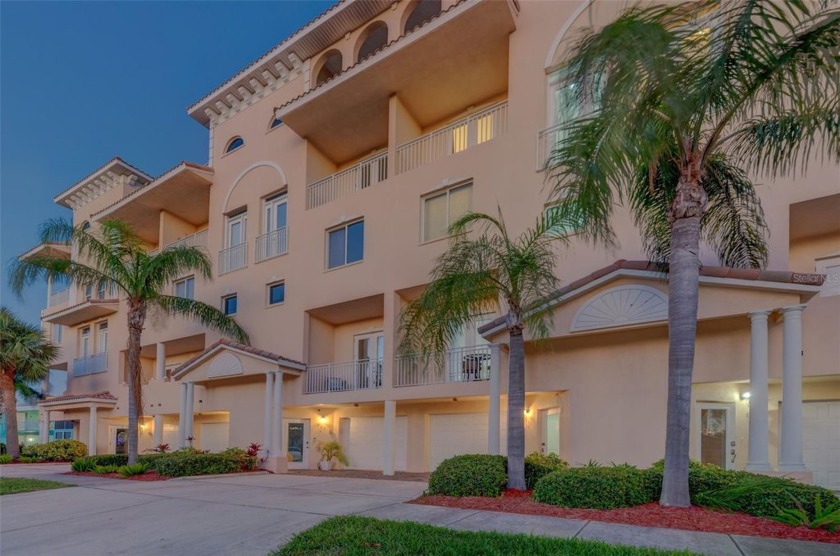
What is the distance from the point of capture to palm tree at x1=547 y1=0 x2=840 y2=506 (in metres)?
6.39

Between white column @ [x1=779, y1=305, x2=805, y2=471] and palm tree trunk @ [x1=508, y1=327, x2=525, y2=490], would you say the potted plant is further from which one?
white column @ [x1=779, y1=305, x2=805, y2=471]

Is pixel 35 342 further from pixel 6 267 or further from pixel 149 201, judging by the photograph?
pixel 6 267

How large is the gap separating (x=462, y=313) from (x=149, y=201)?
2016 centimetres

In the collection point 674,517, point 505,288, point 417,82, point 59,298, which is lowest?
point 674,517

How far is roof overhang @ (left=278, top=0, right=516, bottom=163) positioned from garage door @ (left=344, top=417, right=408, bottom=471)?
9.38 metres

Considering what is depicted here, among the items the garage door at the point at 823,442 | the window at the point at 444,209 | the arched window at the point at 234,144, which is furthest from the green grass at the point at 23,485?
the garage door at the point at 823,442

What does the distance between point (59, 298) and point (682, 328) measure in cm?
3524

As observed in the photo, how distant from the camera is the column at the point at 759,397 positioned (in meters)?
8.69

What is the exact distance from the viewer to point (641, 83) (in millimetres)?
6496

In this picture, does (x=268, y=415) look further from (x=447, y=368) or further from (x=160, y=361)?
(x=160, y=361)

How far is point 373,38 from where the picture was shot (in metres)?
19.4

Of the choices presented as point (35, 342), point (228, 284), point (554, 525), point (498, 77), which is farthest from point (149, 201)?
point (554, 525)

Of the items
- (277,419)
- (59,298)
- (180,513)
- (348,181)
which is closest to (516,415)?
(180,513)

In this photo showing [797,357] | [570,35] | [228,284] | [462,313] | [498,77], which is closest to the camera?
[797,357]
